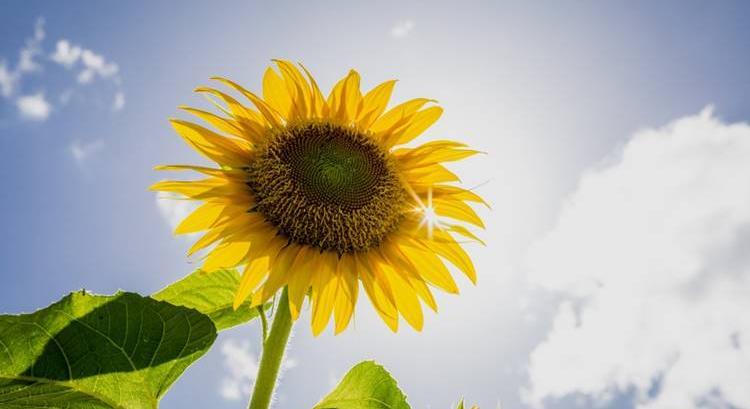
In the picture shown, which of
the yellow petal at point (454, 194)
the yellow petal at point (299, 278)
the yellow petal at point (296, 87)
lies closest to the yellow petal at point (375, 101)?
the yellow petal at point (296, 87)

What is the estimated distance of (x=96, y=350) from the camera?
1.91m

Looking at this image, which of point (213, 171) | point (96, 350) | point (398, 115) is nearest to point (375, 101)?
point (398, 115)

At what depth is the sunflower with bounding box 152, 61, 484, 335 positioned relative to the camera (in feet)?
7.97

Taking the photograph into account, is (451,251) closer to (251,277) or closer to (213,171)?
(251,277)

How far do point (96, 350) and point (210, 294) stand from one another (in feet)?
1.64

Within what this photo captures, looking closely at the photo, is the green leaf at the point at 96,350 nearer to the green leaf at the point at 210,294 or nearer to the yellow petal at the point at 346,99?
the green leaf at the point at 210,294

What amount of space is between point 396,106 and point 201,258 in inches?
45.2

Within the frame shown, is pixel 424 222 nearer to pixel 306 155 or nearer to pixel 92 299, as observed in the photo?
pixel 306 155

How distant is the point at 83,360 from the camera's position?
190 centimetres

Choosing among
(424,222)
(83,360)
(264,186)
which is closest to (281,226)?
(264,186)

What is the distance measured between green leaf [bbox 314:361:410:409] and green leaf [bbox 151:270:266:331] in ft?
1.35

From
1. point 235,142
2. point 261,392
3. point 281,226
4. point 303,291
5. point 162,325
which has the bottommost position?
point 261,392

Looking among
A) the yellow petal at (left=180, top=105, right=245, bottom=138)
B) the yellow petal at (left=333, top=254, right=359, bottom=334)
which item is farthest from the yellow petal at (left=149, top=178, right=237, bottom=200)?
the yellow petal at (left=333, top=254, right=359, bottom=334)

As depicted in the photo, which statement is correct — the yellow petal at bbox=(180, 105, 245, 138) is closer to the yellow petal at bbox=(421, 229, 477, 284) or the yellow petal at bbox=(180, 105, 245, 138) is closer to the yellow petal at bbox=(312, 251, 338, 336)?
the yellow petal at bbox=(312, 251, 338, 336)
